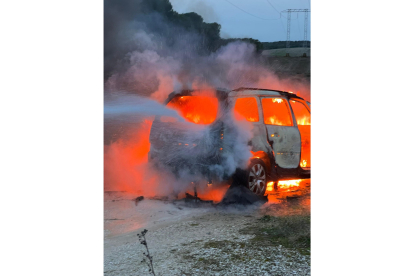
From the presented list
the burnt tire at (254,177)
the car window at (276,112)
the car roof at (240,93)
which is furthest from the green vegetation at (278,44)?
the burnt tire at (254,177)

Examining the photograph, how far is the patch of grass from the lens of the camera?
12.1ft

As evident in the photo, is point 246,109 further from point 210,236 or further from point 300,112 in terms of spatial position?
point 210,236

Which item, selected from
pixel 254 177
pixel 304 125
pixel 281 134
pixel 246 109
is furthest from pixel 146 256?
pixel 304 125

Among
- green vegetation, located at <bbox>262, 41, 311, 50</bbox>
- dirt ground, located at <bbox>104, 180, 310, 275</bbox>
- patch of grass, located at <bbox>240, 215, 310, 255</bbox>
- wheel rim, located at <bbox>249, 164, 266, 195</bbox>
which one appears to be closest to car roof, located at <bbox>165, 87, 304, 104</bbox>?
green vegetation, located at <bbox>262, 41, 311, 50</bbox>

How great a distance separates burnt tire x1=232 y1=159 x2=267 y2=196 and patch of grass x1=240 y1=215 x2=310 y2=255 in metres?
0.34

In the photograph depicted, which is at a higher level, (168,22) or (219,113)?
(168,22)

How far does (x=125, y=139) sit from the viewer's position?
3.81 m

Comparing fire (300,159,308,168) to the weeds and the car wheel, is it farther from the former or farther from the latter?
the weeds

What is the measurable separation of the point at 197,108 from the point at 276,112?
0.96 m

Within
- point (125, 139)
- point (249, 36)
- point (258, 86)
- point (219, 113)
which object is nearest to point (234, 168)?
point (219, 113)
